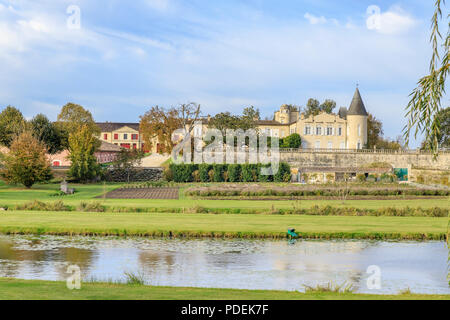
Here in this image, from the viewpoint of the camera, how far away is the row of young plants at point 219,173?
64.1 m

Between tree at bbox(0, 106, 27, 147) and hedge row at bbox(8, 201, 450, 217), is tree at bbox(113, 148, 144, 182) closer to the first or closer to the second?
tree at bbox(0, 106, 27, 147)

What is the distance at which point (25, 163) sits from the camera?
4878 centimetres

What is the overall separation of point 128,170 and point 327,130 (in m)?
36.7

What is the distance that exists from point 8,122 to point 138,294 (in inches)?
2387

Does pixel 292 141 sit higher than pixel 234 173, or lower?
higher

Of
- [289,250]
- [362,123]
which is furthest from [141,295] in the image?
[362,123]

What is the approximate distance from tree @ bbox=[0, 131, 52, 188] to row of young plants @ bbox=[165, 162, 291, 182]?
17387mm

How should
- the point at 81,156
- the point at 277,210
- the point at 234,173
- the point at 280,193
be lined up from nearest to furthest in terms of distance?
the point at 277,210, the point at 280,193, the point at 81,156, the point at 234,173

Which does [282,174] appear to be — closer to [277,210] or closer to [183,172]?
[183,172]

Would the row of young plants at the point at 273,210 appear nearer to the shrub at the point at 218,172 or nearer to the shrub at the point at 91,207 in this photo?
the shrub at the point at 91,207

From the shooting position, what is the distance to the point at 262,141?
82875mm

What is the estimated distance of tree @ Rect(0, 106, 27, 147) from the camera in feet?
213
